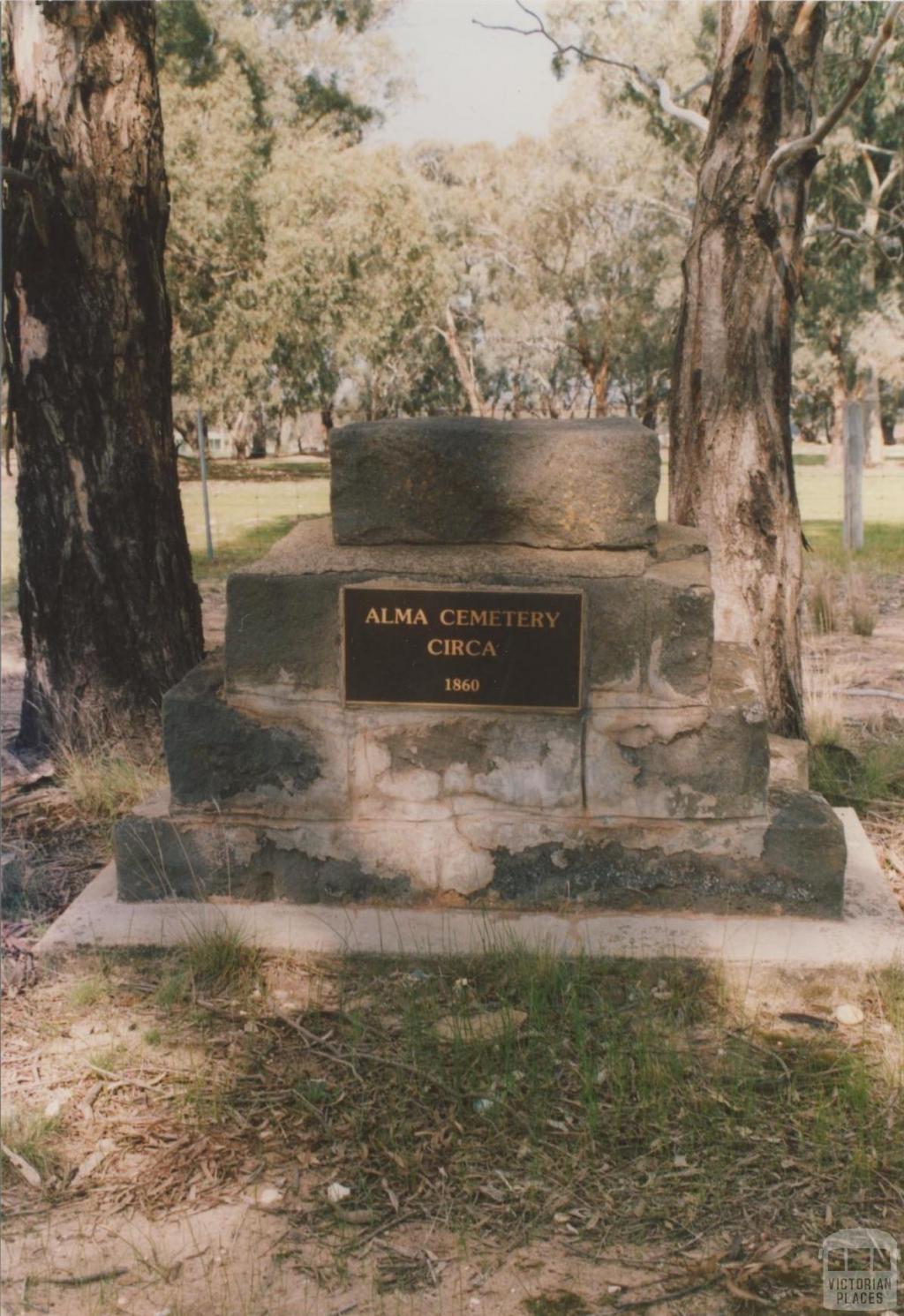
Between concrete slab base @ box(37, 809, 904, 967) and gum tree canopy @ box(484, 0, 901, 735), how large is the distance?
169cm

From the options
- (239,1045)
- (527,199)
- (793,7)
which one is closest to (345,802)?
(239,1045)

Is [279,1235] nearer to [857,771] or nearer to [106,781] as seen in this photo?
[106,781]

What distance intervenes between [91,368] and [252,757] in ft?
7.15

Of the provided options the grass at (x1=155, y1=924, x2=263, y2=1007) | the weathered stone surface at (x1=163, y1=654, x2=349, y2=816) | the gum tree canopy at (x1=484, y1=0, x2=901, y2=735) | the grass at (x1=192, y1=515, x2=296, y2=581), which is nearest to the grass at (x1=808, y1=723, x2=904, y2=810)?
the gum tree canopy at (x1=484, y1=0, x2=901, y2=735)

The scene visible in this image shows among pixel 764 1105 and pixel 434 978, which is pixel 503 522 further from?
pixel 764 1105

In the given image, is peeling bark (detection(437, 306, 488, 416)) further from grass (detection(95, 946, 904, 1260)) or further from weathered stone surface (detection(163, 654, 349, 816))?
grass (detection(95, 946, 904, 1260))

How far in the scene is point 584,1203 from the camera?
9.04 ft

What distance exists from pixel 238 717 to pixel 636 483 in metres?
1.40

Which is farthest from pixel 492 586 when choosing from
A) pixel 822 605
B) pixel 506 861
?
pixel 822 605

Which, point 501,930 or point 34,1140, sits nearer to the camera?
point 34,1140

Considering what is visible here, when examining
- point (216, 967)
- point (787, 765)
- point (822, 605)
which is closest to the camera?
point (216, 967)

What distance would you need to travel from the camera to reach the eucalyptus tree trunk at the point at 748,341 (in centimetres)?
521

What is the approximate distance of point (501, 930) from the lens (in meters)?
3.77

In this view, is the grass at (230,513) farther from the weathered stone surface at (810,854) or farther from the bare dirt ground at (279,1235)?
the weathered stone surface at (810,854)
